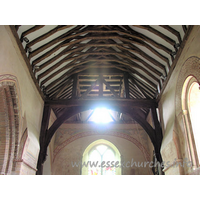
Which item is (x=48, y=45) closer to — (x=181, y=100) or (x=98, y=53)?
(x=98, y=53)

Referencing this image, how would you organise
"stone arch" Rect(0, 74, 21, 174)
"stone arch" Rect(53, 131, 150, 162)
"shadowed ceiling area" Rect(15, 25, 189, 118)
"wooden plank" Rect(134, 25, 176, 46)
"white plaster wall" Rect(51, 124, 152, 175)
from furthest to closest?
"stone arch" Rect(53, 131, 150, 162) < "white plaster wall" Rect(51, 124, 152, 175) < "shadowed ceiling area" Rect(15, 25, 189, 118) < "wooden plank" Rect(134, 25, 176, 46) < "stone arch" Rect(0, 74, 21, 174)

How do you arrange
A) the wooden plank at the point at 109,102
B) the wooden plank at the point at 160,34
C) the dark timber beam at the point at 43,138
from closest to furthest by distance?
1. the wooden plank at the point at 160,34
2. the dark timber beam at the point at 43,138
3. the wooden plank at the point at 109,102

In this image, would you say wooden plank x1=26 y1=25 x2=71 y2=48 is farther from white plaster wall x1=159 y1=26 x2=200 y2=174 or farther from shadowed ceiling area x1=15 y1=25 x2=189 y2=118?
white plaster wall x1=159 y1=26 x2=200 y2=174

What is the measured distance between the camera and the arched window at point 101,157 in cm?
1105

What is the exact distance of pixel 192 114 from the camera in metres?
5.08

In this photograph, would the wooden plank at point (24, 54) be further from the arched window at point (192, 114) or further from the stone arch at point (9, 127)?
the arched window at point (192, 114)

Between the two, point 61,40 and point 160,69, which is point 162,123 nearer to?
point 160,69

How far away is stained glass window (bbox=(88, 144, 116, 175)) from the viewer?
11086 millimetres

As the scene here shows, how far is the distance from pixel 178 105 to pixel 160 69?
71.3 inches

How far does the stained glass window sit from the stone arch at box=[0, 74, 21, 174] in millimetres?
6185

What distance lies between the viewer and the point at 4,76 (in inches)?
177

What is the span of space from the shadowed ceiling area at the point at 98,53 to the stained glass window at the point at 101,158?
4.06m

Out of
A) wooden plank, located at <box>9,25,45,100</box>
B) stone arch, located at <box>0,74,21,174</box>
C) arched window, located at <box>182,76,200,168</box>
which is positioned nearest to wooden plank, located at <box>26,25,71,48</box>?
wooden plank, located at <box>9,25,45,100</box>

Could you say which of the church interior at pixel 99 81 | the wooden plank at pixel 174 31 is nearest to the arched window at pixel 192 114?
the church interior at pixel 99 81
